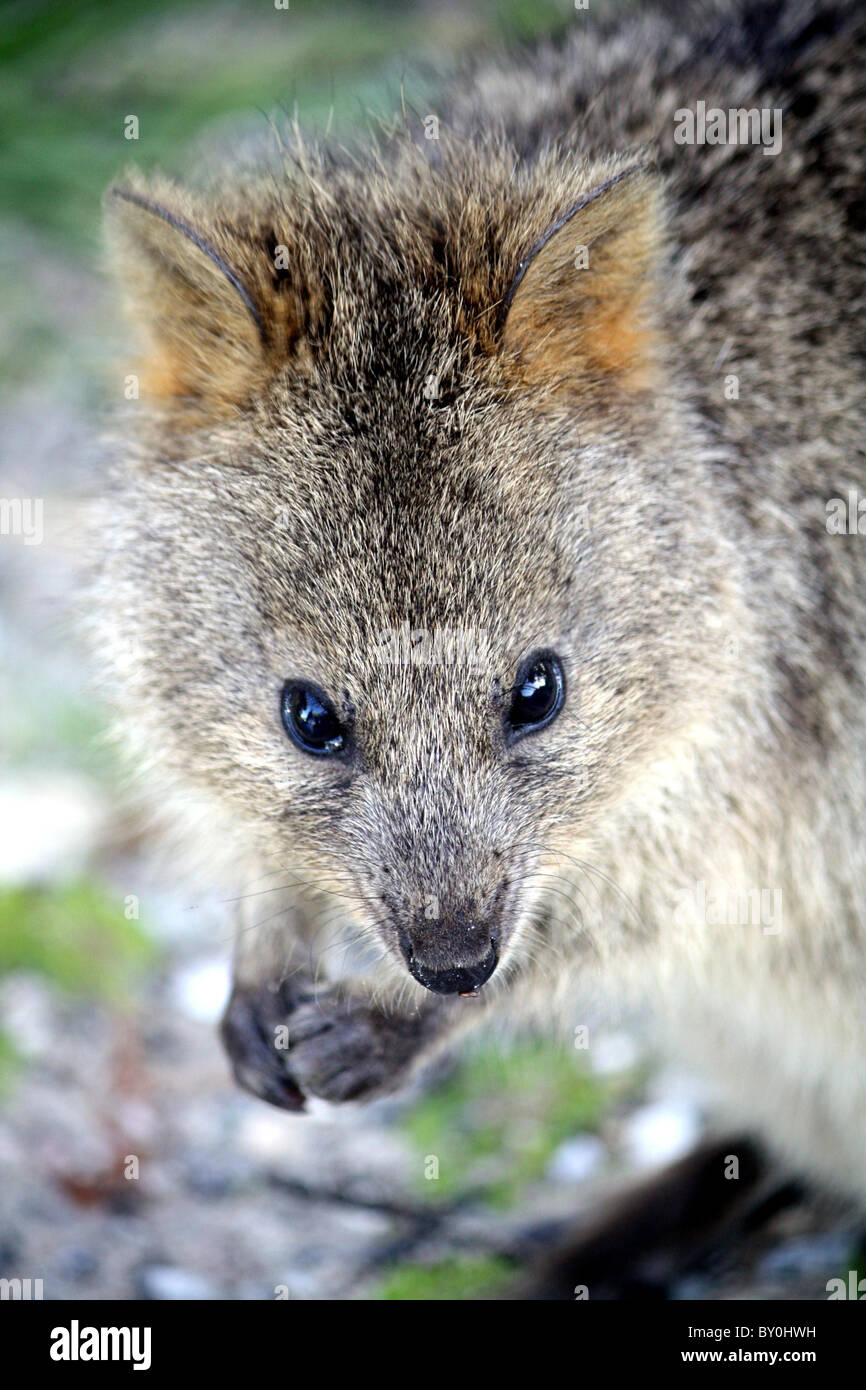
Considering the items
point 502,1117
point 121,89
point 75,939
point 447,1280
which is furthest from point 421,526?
point 121,89

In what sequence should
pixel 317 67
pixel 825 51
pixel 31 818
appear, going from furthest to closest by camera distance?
1. pixel 317 67
2. pixel 31 818
3. pixel 825 51

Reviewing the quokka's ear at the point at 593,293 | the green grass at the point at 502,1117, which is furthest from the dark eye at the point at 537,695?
the green grass at the point at 502,1117

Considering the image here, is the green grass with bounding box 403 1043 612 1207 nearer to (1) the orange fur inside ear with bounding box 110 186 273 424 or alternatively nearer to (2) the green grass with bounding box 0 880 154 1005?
(2) the green grass with bounding box 0 880 154 1005

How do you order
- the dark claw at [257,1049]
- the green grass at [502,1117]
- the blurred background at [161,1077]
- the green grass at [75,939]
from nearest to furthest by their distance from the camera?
the dark claw at [257,1049]
the blurred background at [161,1077]
the green grass at [502,1117]
the green grass at [75,939]

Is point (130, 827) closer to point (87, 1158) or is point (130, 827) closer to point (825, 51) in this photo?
point (87, 1158)

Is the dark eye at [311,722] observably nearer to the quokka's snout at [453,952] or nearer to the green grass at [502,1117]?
the quokka's snout at [453,952]

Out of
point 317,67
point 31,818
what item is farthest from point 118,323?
point 317,67

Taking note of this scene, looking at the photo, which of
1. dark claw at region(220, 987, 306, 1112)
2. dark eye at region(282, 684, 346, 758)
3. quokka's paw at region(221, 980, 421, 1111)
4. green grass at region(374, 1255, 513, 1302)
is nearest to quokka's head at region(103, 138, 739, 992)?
dark eye at region(282, 684, 346, 758)
